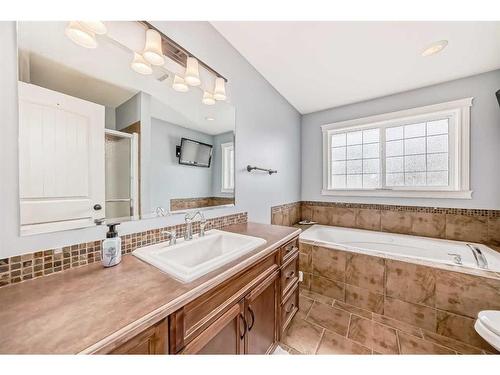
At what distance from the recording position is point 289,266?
1.47 m

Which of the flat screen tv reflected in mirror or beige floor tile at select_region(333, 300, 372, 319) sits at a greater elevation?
the flat screen tv reflected in mirror

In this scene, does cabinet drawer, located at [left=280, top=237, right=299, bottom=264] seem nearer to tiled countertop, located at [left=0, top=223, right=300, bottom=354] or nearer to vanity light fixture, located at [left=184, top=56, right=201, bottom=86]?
tiled countertop, located at [left=0, top=223, right=300, bottom=354]

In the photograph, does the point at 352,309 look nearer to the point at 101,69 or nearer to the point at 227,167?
the point at 227,167

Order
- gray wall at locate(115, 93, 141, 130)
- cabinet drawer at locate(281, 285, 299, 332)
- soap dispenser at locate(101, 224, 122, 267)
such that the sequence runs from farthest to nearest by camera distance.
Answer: cabinet drawer at locate(281, 285, 299, 332)
gray wall at locate(115, 93, 141, 130)
soap dispenser at locate(101, 224, 122, 267)

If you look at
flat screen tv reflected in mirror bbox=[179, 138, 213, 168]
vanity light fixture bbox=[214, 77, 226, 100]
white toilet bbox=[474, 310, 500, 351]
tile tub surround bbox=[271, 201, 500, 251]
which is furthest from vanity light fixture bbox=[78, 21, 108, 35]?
white toilet bbox=[474, 310, 500, 351]

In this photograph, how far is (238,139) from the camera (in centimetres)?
177

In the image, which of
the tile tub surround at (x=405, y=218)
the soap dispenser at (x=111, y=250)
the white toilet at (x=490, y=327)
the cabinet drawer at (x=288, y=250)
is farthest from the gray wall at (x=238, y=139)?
the white toilet at (x=490, y=327)

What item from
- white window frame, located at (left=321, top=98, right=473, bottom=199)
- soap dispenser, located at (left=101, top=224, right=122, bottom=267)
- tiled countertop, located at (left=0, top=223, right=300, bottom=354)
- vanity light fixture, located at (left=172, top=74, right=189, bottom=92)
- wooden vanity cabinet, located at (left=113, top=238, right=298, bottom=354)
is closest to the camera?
tiled countertop, located at (left=0, top=223, right=300, bottom=354)

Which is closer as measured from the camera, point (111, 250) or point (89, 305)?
point (89, 305)

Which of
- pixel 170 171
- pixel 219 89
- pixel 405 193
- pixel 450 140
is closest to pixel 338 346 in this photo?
pixel 170 171

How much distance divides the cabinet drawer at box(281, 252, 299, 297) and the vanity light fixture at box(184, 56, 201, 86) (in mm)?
1486

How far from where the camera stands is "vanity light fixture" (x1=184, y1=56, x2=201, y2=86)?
132 centimetres

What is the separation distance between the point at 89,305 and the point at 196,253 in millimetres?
674
